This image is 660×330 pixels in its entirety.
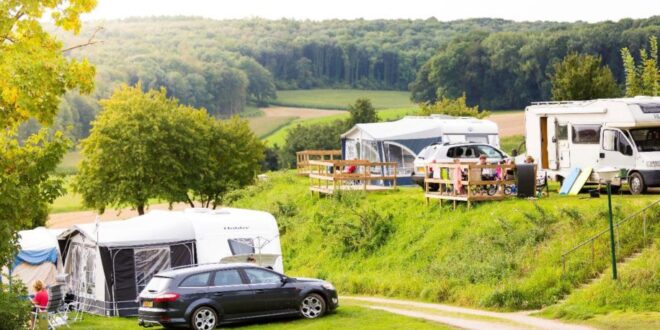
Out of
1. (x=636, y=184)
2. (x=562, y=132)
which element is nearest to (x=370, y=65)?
(x=562, y=132)

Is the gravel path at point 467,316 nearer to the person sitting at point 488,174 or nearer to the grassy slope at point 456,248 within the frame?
the grassy slope at point 456,248

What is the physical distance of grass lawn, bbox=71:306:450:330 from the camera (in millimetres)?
22953

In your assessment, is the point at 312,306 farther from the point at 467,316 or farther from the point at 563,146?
the point at 563,146

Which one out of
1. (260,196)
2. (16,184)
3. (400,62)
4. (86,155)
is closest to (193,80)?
(400,62)

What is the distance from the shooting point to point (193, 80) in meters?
156

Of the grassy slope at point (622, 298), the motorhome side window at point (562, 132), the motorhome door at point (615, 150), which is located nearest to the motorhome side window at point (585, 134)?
the motorhome side window at point (562, 132)

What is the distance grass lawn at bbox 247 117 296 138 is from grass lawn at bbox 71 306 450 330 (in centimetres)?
9437

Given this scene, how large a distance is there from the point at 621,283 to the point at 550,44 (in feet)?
326

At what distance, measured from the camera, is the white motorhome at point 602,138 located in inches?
1267

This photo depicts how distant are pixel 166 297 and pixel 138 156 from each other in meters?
37.1

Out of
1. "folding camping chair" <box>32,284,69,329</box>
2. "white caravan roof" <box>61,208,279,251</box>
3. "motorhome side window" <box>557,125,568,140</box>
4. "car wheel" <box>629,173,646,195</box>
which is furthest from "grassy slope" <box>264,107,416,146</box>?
"folding camping chair" <box>32,284,69,329</box>

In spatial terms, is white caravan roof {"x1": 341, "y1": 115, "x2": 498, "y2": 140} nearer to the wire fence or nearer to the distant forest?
the wire fence

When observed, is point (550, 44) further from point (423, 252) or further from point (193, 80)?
point (423, 252)

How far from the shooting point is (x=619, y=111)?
33.0 meters
